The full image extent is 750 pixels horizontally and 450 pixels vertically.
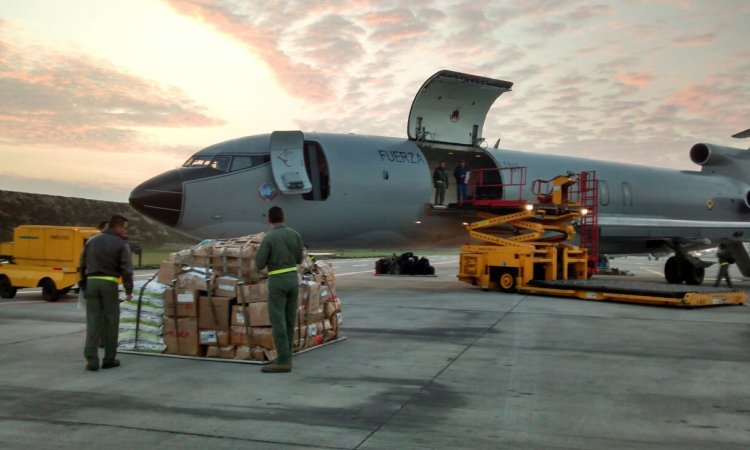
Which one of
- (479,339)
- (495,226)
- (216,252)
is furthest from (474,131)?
(216,252)

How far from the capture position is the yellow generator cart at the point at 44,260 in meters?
12.5

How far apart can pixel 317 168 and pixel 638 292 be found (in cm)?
778

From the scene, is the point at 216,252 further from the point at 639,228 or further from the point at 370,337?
the point at 639,228

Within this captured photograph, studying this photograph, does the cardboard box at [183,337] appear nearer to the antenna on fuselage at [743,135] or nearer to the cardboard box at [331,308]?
the cardboard box at [331,308]

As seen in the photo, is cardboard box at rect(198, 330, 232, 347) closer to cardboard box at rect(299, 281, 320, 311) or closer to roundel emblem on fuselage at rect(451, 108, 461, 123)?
cardboard box at rect(299, 281, 320, 311)

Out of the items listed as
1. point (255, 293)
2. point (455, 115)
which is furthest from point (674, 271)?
point (255, 293)

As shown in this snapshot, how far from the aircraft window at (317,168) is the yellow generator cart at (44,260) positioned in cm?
494

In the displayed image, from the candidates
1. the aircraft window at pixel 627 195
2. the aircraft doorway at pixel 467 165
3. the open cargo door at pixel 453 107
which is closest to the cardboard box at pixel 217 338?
the aircraft doorway at pixel 467 165

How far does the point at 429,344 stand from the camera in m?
7.75

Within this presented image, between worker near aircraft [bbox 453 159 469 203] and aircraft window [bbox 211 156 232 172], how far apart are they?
20.0 feet

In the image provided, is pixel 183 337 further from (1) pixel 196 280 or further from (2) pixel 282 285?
(2) pixel 282 285

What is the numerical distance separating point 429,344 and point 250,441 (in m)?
3.98

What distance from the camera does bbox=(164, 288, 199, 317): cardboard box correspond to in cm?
711

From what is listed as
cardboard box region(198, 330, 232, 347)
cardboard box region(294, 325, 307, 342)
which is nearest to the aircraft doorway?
cardboard box region(294, 325, 307, 342)
